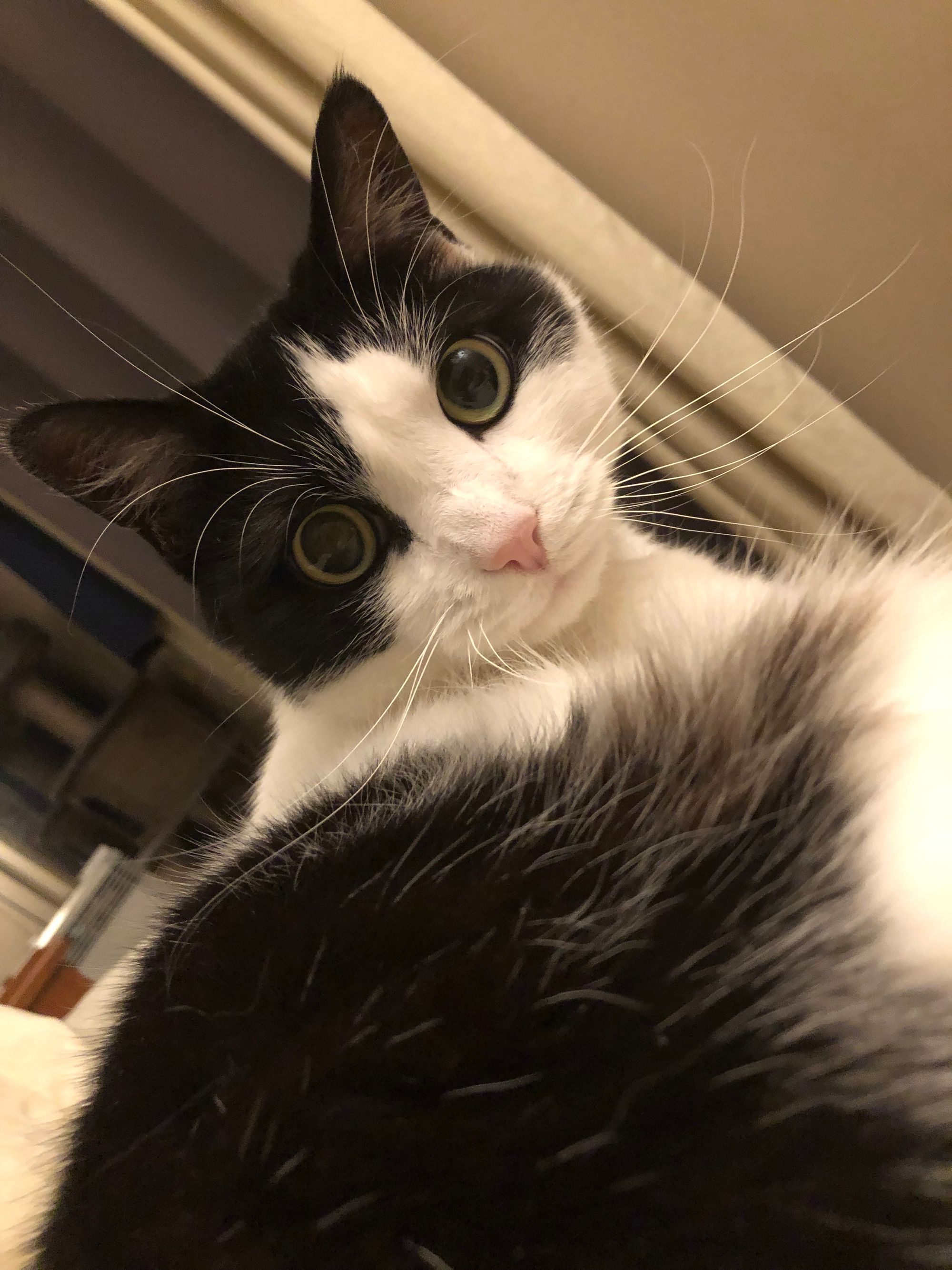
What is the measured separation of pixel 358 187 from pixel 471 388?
0.25 m

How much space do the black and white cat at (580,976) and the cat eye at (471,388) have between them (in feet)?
0.37

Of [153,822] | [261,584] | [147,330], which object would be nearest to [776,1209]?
[261,584]

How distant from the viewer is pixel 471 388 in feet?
2.13

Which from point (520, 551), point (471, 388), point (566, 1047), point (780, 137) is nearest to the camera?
point (566, 1047)

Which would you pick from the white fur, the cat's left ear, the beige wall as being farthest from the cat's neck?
the beige wall

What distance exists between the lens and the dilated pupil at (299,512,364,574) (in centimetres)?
63

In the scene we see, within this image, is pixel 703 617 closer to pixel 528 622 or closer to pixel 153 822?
pixel 528 622

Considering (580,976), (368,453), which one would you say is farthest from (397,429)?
(580,976)

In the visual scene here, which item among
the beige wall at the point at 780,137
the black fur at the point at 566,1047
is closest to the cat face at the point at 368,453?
the black fur at the point at 566,1047

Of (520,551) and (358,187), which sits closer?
(520,551)

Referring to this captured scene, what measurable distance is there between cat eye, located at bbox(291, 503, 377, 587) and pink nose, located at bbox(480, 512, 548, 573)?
120 millimetres

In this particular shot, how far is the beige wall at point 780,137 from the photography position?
798 mm

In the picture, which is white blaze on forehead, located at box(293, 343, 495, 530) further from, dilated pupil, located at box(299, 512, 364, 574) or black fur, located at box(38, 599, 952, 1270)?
black fur, located at box(38, 599, 952, 1270)

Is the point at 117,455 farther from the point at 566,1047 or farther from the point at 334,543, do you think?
the point at 566,1047
